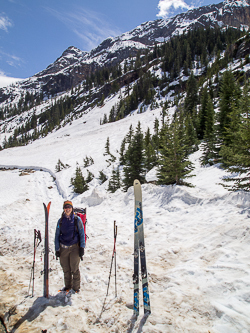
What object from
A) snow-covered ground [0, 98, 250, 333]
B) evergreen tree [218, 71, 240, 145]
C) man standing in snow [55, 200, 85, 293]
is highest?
evergreen tree [218, 71, 240, 145]

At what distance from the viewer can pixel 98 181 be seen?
2873cm

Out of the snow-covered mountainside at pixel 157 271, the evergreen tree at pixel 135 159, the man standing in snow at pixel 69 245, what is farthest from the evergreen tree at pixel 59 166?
the man standing in snow at pixel 69 245

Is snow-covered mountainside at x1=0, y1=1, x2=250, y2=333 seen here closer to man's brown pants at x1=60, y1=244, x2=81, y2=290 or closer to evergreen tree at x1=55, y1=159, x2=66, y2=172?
man's brown pants at x1=60, y1=244, x2=81, y2=290

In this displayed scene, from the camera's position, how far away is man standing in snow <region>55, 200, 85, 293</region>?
409 cm

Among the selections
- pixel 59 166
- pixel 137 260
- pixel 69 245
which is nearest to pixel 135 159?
pixel 69 245

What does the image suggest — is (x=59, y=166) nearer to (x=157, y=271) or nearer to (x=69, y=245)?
(x=69, y=245)

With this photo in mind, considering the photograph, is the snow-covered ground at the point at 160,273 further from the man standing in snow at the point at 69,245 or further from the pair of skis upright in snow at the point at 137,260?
the man standing in snow at the point at 69,245

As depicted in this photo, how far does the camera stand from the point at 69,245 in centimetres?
407

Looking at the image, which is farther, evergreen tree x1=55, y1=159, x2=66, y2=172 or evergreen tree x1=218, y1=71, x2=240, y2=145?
evergreen tree x1=55, y1=159, x2=66, y2=172

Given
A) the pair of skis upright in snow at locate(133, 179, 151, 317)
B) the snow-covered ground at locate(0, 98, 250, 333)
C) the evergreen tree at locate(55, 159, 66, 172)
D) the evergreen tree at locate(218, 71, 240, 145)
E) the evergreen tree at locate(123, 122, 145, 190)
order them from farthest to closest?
the evergreen tree at locate(55, 159, 66, 172), the evergreen tree at locate(218, 71, 240, 145), the evergreen tree at locate(123, 122, 145, 190), the pair of skis upright in snow at locate(133, 179, 151, 317), the snow-covered ground at locate(0, 98, 250, 333)

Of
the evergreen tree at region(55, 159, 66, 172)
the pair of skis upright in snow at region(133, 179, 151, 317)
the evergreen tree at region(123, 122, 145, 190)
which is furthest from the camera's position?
the evergreen tree at region(55, 159, 66, 172)

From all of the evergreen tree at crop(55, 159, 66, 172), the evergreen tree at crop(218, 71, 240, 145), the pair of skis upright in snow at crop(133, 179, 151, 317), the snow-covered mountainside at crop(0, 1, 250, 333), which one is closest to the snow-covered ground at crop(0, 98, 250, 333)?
the snow-covered mountainside at crop(0, 1, 250, 333)

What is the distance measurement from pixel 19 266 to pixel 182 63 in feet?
466

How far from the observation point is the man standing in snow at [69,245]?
4.09 metres
